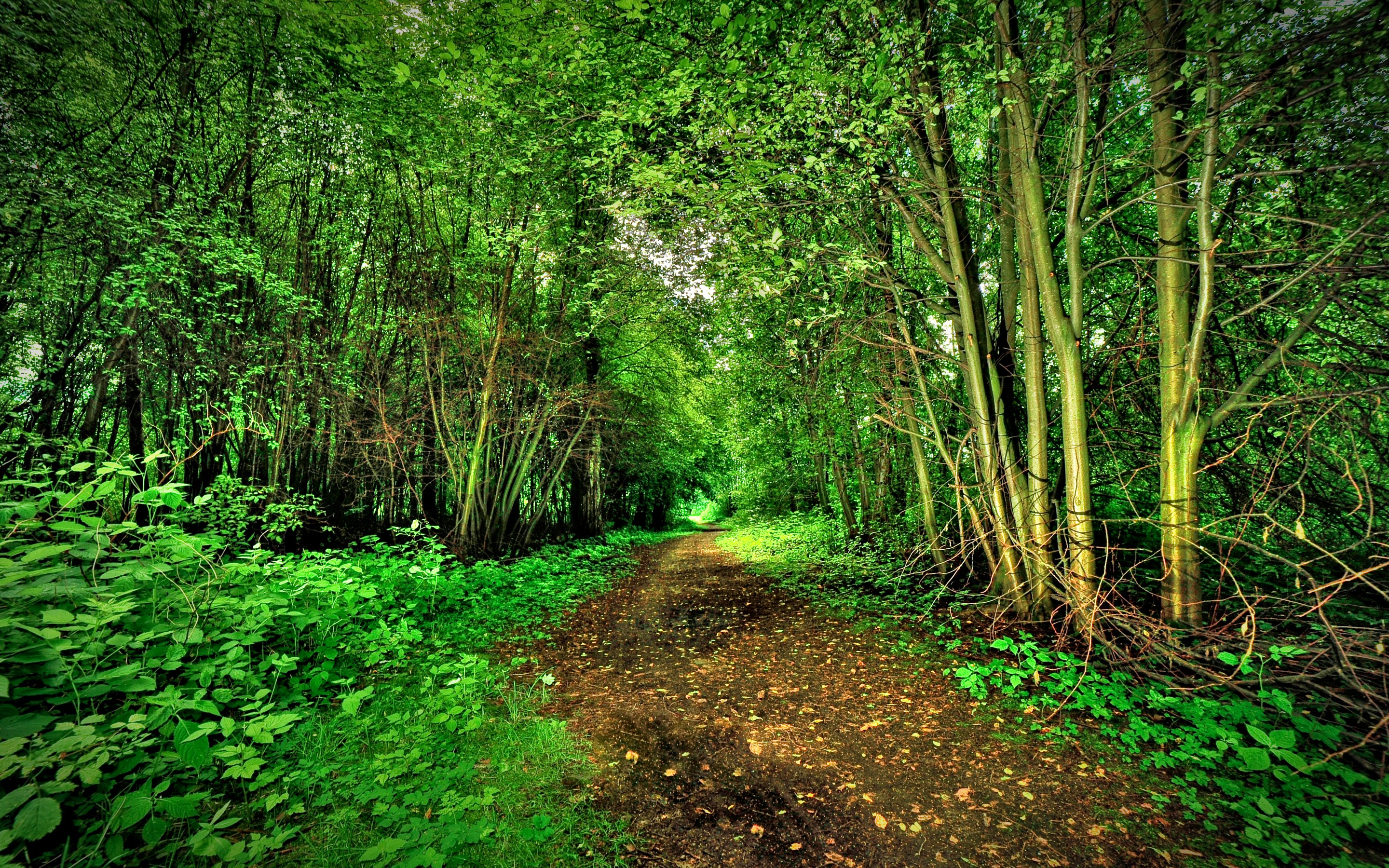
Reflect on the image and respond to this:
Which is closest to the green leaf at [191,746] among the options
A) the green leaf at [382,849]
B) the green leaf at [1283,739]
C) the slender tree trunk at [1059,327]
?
the green leaf at [382,849]

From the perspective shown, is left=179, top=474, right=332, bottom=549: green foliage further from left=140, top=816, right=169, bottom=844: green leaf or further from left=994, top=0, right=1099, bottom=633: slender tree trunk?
left=994, top=0, right=1099, bottom=633: slender tree trunk

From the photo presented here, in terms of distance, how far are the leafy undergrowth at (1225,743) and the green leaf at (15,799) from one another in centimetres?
559

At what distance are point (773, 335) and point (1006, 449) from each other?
5.98 metres

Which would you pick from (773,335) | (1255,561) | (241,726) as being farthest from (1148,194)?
(241,726)

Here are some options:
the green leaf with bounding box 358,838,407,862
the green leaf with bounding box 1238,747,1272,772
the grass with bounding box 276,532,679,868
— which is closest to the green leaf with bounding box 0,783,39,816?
the grass with bounding box 276,532,679,868

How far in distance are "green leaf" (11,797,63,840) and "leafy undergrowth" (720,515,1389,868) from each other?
17.8 feet

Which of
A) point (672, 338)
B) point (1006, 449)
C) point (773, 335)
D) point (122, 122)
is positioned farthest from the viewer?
point (672, 338)

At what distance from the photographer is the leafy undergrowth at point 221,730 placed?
2.21m

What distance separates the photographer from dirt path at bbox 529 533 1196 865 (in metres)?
2.62

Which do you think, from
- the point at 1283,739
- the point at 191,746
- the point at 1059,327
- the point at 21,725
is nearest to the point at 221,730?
the point at 191,746

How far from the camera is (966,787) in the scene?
3.06m

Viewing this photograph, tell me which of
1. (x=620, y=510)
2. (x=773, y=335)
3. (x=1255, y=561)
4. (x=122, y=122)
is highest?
(x=122, y=122)

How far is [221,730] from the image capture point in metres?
2.83

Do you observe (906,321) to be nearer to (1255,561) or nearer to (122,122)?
(1255,561)
